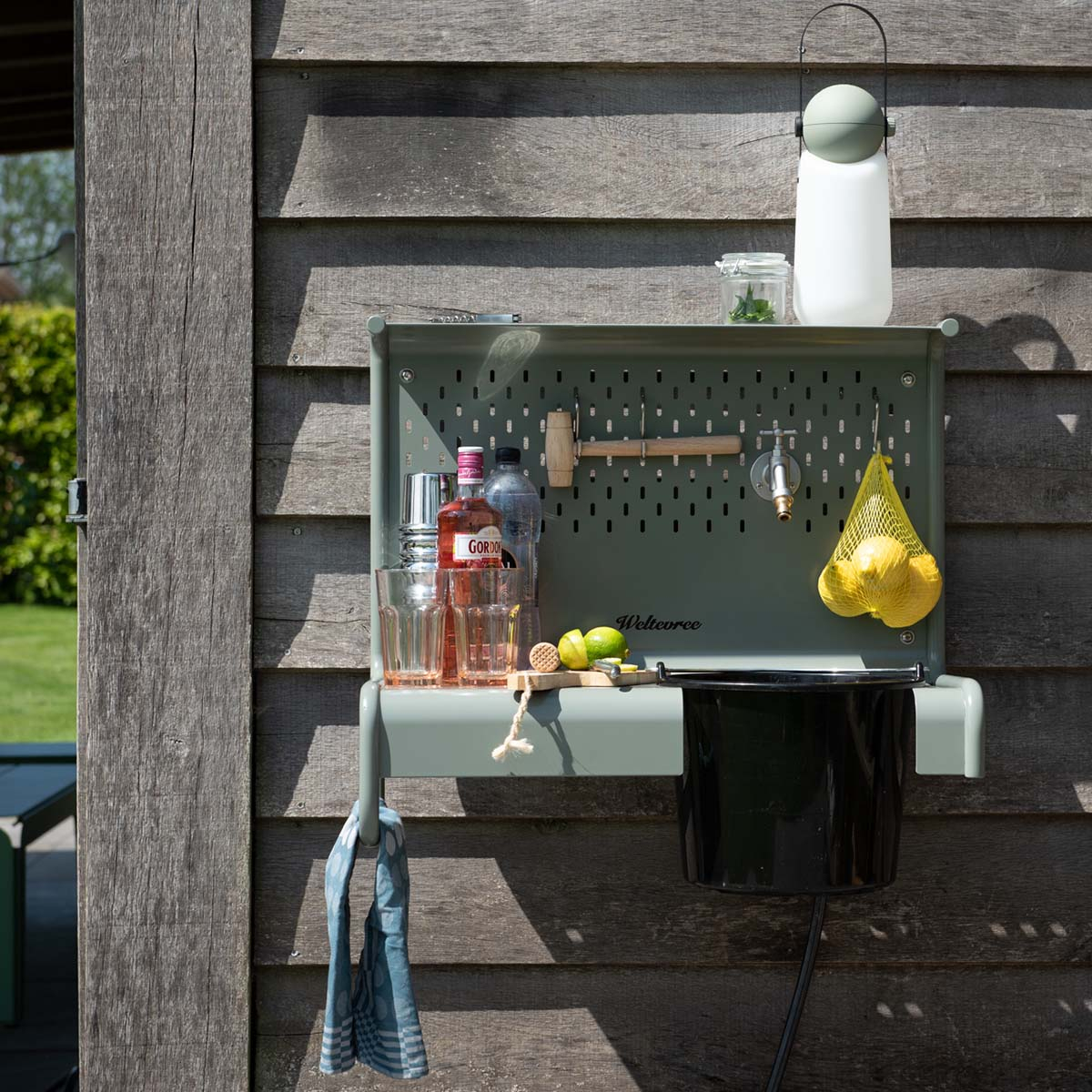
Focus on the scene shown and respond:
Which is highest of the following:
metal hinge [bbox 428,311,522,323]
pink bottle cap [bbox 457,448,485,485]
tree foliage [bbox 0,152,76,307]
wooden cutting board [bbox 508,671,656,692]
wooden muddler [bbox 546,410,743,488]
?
tree foliage [bbox 0,152,76,307]

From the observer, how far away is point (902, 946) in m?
1.71

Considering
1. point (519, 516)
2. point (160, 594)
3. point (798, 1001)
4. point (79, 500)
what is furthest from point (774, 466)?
point (79, 500)

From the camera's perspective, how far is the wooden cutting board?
1.36 m

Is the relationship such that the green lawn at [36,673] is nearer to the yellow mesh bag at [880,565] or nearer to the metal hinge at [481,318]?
the metal hinge at [481,318]

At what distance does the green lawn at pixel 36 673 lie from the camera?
20.2ft

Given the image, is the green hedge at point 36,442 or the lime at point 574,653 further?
the green hedge at point 36,442

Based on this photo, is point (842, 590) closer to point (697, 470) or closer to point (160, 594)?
point (697, 470)

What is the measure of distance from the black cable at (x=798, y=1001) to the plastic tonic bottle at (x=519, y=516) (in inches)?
20.4

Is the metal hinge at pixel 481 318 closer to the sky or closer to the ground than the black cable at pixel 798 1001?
closer to the sky

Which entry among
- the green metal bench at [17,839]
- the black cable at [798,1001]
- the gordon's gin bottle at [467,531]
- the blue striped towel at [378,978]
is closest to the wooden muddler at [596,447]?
the gordon's gin bottle at [467,531]

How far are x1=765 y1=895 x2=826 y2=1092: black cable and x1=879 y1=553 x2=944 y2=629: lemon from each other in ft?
1.26

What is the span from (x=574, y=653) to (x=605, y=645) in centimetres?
4

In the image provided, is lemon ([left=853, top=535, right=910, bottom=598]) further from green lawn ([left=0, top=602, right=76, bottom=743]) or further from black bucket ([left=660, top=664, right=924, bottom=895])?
green lawn ([left=0, top=602, right=76, bottom=743])

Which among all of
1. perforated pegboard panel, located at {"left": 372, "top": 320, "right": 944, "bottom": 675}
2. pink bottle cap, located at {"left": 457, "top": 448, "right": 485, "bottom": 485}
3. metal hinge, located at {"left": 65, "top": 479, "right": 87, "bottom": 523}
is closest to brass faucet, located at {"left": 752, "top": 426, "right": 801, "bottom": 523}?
perforated pegboard panel, located at {"left": 372, "top": 320, "right": 944, "bottom": 675}
